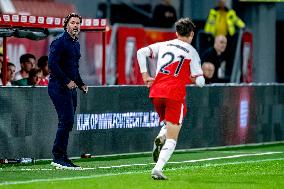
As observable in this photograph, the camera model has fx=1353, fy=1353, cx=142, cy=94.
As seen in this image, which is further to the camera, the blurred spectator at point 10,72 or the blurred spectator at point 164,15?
the blurred spectator at point 164,15

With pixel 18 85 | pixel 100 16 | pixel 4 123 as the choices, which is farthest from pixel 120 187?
pixel 100 16

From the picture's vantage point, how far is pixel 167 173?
1731 centimetres

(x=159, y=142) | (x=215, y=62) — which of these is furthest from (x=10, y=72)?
(x=215, y=62)

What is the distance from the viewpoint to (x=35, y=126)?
20.1 m

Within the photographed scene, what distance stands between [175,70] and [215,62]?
410 inches

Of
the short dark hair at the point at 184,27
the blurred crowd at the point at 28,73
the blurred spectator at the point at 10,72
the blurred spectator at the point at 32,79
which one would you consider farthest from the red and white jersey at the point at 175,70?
the blurred spectator at the point at 32,79

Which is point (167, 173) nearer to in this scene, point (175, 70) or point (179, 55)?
point (175, 70)

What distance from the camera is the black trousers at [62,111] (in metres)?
18.4

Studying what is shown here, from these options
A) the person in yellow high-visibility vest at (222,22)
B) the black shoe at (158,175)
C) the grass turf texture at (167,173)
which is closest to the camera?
the grass turf texture at (167,173)

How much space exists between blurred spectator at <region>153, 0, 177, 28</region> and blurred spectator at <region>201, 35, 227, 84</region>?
3140 millimetres

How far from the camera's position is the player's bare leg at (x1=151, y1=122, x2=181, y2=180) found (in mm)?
16172

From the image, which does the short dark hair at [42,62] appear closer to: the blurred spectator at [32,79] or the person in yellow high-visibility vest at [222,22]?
the blurred spectator at [32,79]

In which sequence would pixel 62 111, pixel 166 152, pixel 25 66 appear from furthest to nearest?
pixel 25 66 < pixel 62 111 < pixel 166 152

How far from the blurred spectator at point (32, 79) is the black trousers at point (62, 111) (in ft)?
9.68
